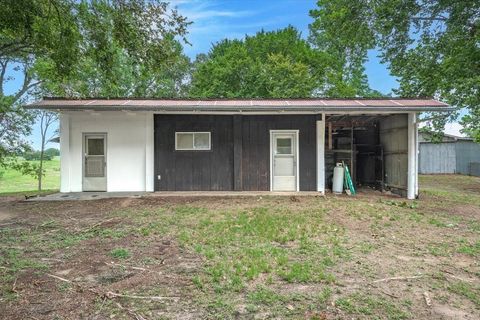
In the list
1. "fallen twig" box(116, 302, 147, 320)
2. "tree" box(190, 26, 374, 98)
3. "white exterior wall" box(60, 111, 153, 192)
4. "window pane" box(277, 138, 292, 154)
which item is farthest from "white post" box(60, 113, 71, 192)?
"tree" box(190, 26, 374, 98)

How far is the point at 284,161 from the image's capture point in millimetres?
10227

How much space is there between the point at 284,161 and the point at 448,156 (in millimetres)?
16514

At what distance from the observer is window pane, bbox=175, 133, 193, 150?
10.2 meters

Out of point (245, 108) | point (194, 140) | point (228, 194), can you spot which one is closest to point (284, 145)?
point (245, 108)

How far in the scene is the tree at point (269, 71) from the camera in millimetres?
22094

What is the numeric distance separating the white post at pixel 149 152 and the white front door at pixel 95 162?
49.4 inches

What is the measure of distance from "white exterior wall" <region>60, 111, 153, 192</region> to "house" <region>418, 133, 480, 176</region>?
18.2 m

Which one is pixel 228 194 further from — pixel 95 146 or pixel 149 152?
pixel 95 146

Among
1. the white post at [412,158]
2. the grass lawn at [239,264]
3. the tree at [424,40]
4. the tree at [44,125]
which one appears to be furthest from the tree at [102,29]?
the tree at [44,125]

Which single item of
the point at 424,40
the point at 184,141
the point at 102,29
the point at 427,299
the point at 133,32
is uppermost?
the point at 424,40

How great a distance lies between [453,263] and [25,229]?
6521 mm

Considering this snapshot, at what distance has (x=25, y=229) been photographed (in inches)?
226

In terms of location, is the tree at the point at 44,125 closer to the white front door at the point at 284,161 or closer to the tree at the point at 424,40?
the white front door at the point at 284,161

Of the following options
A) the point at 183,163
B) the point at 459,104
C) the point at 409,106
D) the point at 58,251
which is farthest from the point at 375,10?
the point at 58,251
